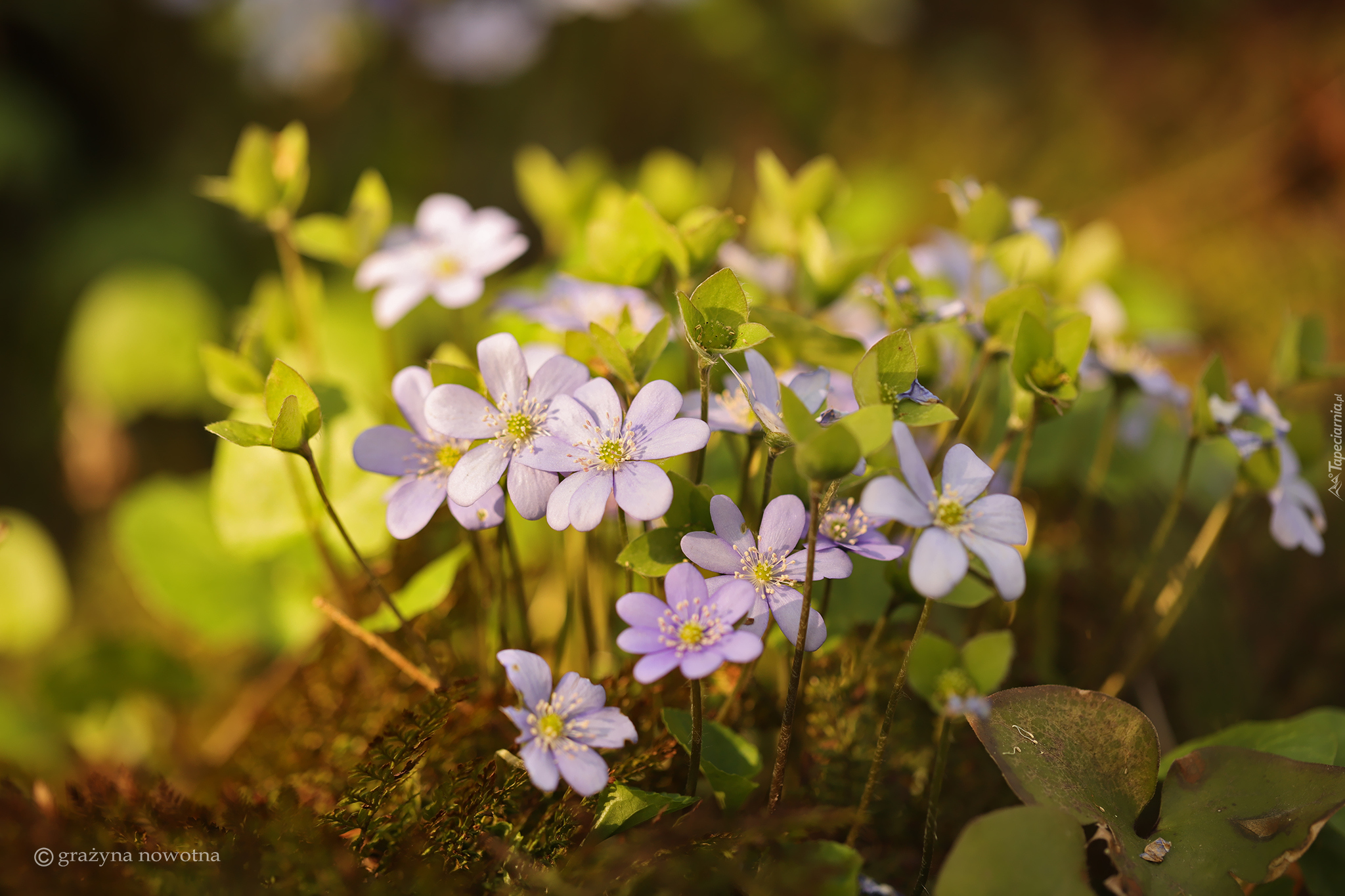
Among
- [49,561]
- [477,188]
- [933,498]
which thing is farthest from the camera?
[477,188]

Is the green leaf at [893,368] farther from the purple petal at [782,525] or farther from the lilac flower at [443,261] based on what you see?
the lilac flower at [443,261]

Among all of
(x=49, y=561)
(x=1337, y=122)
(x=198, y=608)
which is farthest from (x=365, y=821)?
(x=1337, y=122)

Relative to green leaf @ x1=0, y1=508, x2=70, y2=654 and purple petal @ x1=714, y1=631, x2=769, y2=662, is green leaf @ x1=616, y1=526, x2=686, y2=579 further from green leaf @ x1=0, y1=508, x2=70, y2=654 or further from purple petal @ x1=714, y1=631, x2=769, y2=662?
green leaf @ x1=0, y1=508, x2=70, y2=654

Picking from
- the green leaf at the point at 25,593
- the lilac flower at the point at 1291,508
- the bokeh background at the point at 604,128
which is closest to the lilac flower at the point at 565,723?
the lilac flower at the point at 1291,508

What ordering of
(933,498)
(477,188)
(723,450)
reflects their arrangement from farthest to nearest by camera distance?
(477,188) < (723,450) < (933,498)

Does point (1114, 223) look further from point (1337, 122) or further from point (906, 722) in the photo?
point (906, 722)

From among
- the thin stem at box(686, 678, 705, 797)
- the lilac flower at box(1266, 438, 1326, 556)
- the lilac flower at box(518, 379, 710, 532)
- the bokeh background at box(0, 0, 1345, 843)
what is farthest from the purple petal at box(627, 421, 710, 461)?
the bokeh background at box(0, 0, 1345, 843)
